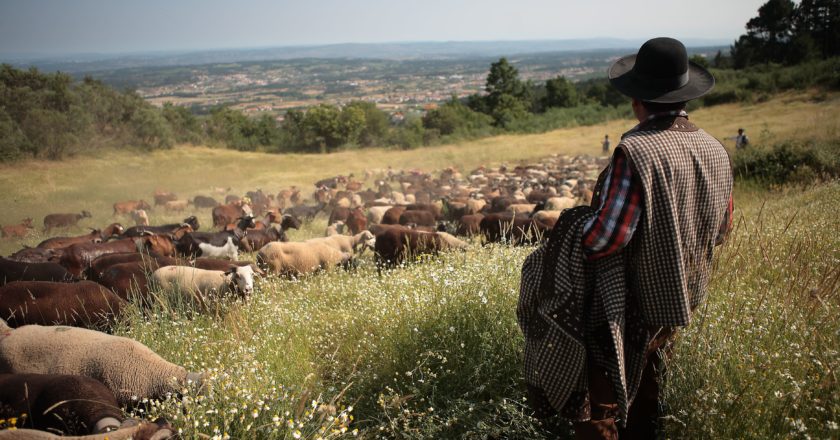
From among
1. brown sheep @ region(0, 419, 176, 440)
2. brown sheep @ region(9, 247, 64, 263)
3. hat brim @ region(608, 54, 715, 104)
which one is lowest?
brown sheep @ region(9, 247, 64, 263)

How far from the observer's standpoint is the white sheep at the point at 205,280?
7383 mm

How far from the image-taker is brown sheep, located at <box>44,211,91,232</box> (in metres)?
16.1

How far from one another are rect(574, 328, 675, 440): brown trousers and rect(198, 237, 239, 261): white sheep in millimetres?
9523

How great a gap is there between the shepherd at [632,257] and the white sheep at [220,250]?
939cm

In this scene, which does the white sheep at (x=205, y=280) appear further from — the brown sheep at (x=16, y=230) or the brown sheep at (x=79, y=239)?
the brown sheep at (x=16, y=230)

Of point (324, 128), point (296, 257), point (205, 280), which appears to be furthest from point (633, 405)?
point (324, 128)

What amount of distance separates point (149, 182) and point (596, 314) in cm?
2426

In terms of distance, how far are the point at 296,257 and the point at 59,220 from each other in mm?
10654

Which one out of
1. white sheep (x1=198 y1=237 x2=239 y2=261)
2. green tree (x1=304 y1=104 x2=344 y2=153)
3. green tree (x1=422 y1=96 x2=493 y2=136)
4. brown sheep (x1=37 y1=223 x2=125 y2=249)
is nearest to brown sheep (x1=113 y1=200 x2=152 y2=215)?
brown sheep (x1=37 y1=223 x2=125 y2=249)

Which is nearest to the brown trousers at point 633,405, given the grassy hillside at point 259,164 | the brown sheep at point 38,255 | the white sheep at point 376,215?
the brown sheep at point 38,255

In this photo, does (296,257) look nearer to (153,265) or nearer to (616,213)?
(153,265)

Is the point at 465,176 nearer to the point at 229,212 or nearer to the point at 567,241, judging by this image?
the point at 229,212

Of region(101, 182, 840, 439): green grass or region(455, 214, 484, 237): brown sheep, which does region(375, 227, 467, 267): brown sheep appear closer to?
region(455, 214, 484, 237): brown sheep

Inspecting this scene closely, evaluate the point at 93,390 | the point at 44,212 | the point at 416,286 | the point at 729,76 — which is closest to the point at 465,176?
the point at 44,212
